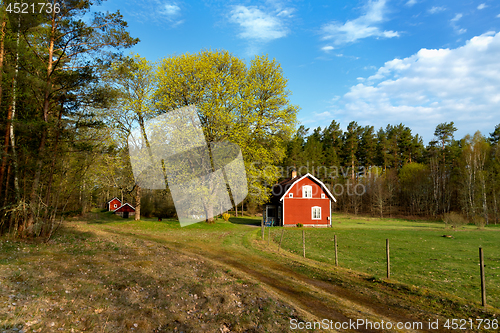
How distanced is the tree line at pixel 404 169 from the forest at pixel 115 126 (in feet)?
1.20

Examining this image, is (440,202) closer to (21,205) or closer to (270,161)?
(270,161)

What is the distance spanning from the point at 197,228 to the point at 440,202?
58.6m

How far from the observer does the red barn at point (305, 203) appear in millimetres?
36562

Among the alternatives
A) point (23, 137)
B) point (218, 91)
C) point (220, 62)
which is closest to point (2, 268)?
point (23, 137)

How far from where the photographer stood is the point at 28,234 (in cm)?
1242

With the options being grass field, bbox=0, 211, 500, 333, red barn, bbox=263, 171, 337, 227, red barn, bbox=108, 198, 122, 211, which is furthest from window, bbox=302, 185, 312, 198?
red barn, bbox=108, 198, 122, 211

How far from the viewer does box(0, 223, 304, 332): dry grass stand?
500 cm

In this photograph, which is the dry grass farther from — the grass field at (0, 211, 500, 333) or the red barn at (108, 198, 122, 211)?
the red barn at (108, 198, 122, 211)

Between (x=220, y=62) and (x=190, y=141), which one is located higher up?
(x=220, y=62)

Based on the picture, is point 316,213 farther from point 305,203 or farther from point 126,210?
point 126,210

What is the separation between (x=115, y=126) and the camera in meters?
17.8

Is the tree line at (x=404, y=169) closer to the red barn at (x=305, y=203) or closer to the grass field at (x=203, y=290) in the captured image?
the red barn at (x=305, y=203)

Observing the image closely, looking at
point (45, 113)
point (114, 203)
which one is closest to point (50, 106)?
point (45, 113)

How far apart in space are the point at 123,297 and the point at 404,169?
2774 inches
